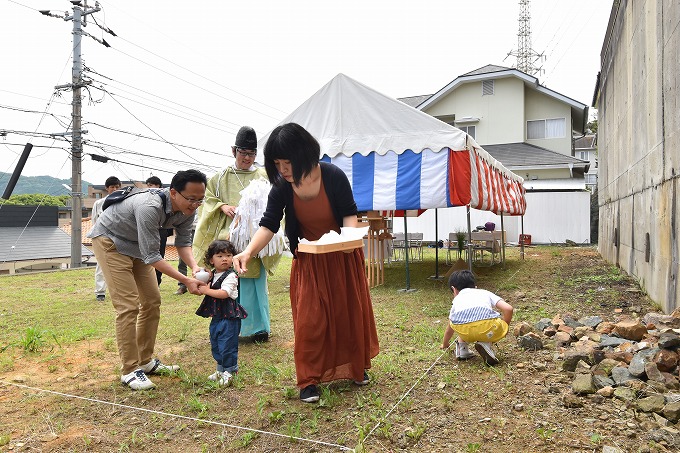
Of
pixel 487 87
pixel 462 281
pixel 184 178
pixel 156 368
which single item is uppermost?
pixel 487 87

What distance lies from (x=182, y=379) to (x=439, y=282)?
→ 5.62 meters

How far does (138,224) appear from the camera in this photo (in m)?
3.05

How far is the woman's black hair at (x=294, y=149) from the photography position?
2.62 metres

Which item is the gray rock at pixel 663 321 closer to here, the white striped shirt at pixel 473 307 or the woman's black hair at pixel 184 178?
the white striped shirt at pixel 473 307

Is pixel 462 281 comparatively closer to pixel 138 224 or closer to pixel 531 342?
pixel 531 342

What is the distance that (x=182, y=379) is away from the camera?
3332 mm

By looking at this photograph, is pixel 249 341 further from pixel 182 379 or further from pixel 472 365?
pixel 472 365

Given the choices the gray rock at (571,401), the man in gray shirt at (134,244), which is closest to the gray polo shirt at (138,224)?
the man in gray shirt at (134,244)

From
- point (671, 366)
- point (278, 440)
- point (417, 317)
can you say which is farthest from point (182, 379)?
point (671, 366)

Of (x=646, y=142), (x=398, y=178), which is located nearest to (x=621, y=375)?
(x=646, y=142)

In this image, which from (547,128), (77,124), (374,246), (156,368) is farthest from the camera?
(547,128)

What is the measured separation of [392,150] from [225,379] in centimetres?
431

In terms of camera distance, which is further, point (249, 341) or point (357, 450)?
point (249, 341)

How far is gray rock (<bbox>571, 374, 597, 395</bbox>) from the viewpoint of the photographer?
105 inches
